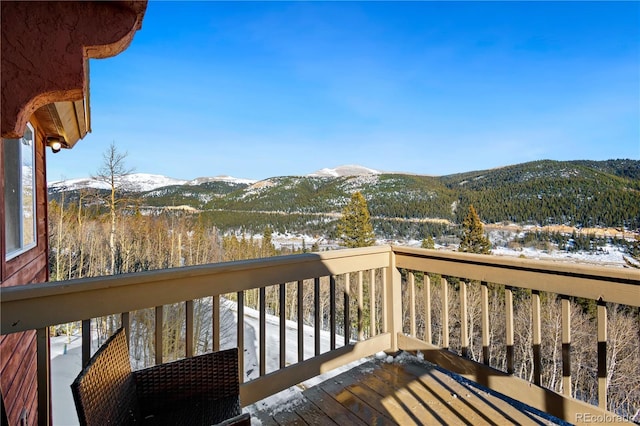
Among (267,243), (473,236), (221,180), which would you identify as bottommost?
(267,243)

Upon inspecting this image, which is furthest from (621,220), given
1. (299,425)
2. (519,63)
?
(299,425)

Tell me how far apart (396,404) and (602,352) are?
1.19 meters

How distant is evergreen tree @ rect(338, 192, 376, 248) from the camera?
20.9m

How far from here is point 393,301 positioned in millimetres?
2879

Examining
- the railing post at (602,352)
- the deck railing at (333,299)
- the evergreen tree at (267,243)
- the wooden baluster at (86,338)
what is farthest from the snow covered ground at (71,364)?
the evergreen tree at (267,243)

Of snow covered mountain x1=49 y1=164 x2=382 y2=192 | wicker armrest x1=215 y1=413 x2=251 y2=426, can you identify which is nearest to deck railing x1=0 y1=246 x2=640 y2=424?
wicker armrest x1=215 y1=413 x2=251 y2=426

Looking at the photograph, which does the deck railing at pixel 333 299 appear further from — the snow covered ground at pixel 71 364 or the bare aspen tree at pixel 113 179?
the bare aspen tree at pixel 113 179

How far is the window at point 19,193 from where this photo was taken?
2.26 meters

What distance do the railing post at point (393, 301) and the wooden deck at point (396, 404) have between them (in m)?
0.39

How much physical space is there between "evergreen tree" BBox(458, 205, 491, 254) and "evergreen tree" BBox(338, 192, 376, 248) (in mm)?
5445

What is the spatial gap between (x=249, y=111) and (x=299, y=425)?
51.5 feet

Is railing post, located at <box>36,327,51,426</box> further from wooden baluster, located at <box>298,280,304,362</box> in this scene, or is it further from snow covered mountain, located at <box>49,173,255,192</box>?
snow covered mountain, located at <box>49,173,255,192</box>

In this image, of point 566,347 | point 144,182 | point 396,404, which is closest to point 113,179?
point 144,182

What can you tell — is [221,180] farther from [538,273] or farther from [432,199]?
[538,273]
